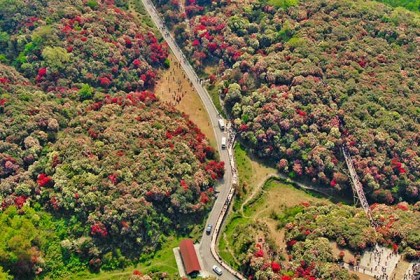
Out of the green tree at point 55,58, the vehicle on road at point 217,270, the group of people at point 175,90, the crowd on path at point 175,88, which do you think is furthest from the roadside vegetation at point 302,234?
the green tree at point 55,58

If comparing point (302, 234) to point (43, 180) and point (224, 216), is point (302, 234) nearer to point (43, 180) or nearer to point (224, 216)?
point (224, 216)

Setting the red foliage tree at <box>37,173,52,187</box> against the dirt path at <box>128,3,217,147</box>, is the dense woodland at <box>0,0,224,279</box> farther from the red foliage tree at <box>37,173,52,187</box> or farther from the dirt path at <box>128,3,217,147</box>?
the dirt path at <box>128,3,217,147</box>

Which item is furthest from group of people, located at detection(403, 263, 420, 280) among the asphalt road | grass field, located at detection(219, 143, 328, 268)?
the asphalt road

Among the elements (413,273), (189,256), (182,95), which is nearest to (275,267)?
(189,256)

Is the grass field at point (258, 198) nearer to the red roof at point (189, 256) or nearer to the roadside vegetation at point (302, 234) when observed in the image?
the roadside vegetation at point (302, 234)

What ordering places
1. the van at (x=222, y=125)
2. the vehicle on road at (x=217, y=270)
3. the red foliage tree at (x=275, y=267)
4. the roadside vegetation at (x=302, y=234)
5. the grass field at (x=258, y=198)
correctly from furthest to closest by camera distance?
1. the van at (x=222, y=125)
2. the grass field at (x=258, y=198)
3. the vehicle on road at (x=217, y=270)
4. the red foliage tree at (x=275, y=267)
5. the roadside vegetation at (x=302, y=234)

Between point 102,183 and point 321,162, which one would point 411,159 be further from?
point 102,183
